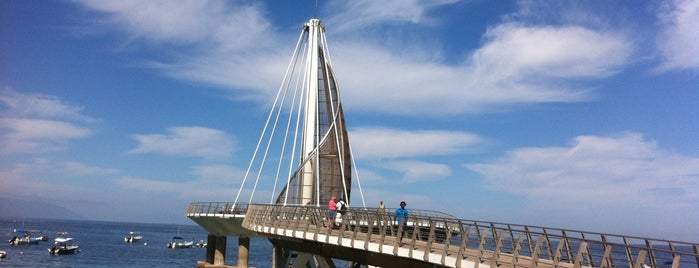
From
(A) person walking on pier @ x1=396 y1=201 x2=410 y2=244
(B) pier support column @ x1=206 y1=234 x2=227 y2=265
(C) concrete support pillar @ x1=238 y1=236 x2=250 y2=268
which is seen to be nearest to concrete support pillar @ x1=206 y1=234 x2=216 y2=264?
(B) pier support column @ x1=206 y1=234 x2=227 y2=265

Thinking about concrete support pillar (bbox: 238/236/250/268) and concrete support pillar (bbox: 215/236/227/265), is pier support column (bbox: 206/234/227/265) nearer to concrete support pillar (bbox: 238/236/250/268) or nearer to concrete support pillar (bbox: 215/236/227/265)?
concrete support pillar (bbox: 215/236/227/265)

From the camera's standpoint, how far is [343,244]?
1955 cm

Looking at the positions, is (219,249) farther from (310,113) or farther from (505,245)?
(505,245)

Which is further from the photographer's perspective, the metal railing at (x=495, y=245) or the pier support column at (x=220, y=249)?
the pier support column at (x=220, y=249)

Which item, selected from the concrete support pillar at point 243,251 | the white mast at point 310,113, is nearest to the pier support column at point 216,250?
the concrete support pillar at point 243,251

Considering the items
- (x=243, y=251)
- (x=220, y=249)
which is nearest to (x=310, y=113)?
(x=243, y=251)

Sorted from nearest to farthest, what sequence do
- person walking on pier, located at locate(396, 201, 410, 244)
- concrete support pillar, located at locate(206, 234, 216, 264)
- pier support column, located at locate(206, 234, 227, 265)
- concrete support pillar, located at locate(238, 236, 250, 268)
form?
person walking on pier, located at locate(396, 201, 410, 244)
concrete support pillar, located at locate(238, 236, 250, 268)
pier support column, located at locate(206, 234, 227, 265)
concrete support pillar, located at locate(206, 234, 216, 264)

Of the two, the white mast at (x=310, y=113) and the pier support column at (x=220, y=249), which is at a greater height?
the white mast at (x=310, y=113)

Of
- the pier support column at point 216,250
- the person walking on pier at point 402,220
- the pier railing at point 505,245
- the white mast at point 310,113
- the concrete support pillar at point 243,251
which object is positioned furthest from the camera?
the pier support column at point 216,250

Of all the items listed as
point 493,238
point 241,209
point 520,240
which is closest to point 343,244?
point 493,238

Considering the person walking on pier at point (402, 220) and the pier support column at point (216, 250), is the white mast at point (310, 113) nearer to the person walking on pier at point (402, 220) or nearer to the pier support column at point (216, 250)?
the pier support column at point (216, 250)

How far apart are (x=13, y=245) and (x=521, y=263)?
318 feet

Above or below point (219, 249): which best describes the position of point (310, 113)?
above

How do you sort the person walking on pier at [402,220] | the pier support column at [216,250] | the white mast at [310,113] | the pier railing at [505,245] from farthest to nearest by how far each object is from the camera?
the pier support column at [216,250] < the white mast at [310,113] < the person walking on pier at [402,220] < the pier railing at [505,245]
